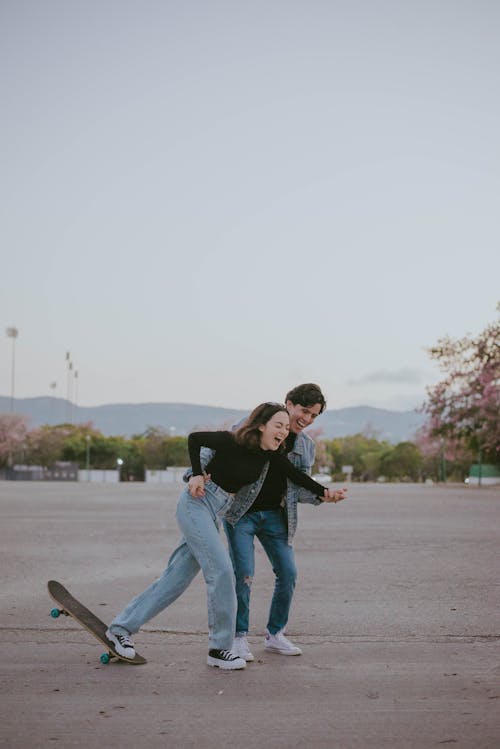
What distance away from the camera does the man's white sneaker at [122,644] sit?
18.3 feet

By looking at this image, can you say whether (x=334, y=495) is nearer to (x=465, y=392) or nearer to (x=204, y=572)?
(x=204, y=572)

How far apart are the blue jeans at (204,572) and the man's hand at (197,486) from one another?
9 cm

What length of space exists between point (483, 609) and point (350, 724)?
4006 millimetres

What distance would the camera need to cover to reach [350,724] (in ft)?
14.2

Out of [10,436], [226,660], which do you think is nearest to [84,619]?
[226,660]

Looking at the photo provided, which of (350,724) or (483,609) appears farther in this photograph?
(483,609)

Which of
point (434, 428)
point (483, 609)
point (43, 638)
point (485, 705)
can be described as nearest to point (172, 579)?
point (43, 638)

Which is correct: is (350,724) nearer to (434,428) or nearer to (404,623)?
(404,623)

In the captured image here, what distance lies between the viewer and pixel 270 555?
6176 mm

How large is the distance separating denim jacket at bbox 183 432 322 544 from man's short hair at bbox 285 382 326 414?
0.80ft

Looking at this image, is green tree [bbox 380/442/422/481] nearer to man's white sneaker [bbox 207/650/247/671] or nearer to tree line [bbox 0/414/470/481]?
tree line [bbox 0/414/470/481]

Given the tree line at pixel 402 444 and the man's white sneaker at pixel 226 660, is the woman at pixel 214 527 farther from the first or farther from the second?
the tree line at pixel 402 444

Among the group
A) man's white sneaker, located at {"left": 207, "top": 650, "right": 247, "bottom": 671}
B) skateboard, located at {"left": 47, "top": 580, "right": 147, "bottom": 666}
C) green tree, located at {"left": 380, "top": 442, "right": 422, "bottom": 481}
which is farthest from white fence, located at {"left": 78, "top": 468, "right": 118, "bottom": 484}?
man's white sneaker, located at {"left": 207, "top": 650, "right": 247, "bottom": 671}

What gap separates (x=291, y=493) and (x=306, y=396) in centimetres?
63
